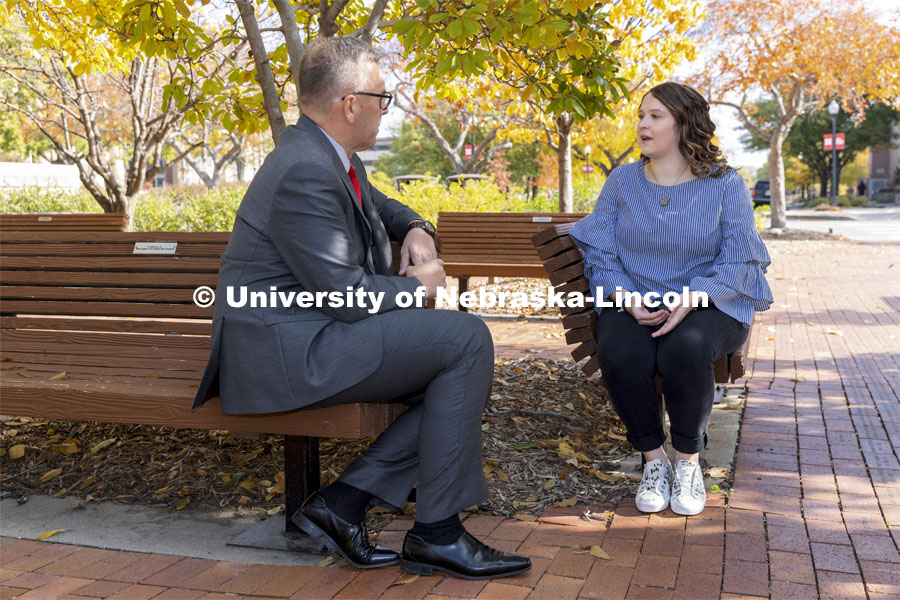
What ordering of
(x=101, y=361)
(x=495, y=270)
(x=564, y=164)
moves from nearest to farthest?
(x=101, y=361) → (x=495, y=270) → (x=564, y=164)

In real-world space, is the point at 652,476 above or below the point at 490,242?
below

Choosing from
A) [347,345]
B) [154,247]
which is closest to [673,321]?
[347,345]

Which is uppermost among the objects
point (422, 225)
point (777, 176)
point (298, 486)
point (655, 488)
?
point (777, 176)

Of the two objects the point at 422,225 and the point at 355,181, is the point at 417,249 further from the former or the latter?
the point at 355,181

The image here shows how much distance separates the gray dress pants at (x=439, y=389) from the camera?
8.94 feet

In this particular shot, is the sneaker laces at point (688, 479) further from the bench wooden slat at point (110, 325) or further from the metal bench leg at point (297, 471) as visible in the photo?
the bench wooden slat at point (110, 325)

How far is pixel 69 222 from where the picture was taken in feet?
28.0

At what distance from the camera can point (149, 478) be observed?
391cm

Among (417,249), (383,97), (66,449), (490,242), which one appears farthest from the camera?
(490,242)

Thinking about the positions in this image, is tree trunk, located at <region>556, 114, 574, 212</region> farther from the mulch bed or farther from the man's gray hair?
the man's gray hair

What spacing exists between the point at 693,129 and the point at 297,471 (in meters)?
2.07

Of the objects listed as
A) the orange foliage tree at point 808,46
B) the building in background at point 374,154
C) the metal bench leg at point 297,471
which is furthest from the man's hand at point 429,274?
the building in background at point 374,154

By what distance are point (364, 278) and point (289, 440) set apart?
2.23 feet

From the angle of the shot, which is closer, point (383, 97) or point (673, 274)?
point (383, 97)
